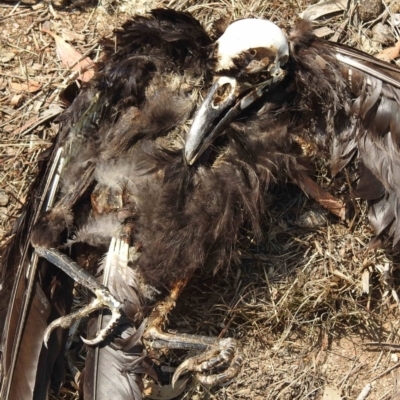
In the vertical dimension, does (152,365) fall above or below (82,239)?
below

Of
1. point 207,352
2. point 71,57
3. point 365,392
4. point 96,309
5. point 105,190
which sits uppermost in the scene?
point 71,57

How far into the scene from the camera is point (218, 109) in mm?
2785

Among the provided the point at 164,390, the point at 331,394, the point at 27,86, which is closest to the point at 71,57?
the point at 27,86

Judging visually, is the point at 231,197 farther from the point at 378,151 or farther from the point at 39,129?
the point at 39,129

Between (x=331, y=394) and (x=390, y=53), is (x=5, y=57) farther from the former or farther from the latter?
(x=331, y=394)

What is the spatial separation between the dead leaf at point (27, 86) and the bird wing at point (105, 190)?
55cm

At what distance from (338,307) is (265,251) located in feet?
1.09

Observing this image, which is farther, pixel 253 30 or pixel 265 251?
pixel 265 251

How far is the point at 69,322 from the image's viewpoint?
282 cm

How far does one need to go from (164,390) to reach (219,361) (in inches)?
13.3

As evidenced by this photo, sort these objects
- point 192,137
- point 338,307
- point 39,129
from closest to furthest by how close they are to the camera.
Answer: point 192,137, point 338,307, point 39,129

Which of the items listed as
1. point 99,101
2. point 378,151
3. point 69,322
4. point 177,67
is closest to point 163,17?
point 177,67

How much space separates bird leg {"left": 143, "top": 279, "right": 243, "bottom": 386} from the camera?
9.14ft

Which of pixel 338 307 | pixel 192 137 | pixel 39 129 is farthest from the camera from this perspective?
pixel 39 129
